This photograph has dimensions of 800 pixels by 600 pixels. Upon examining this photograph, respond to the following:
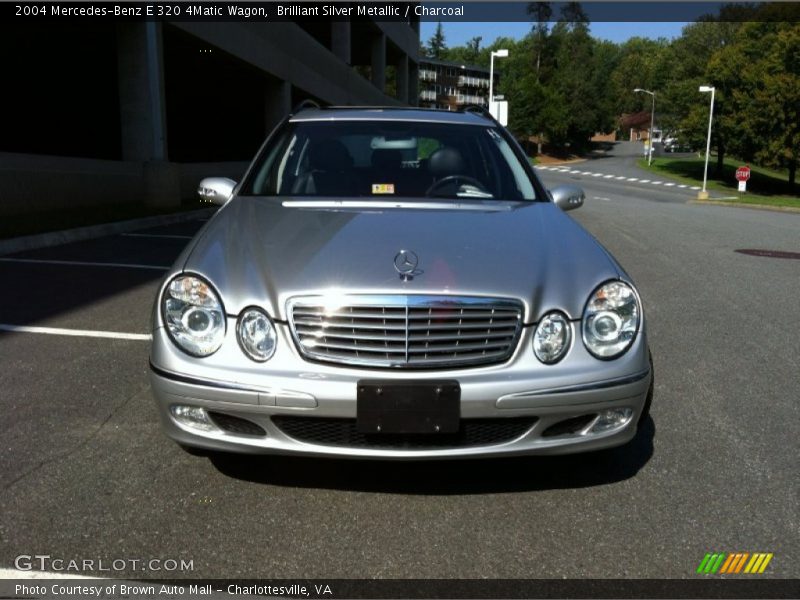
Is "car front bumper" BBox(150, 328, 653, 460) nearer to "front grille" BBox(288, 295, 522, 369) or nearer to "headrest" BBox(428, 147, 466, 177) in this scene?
"front grille" BBox(288, 295, 522, 369)

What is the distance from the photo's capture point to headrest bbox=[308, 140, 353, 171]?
4.18 meters

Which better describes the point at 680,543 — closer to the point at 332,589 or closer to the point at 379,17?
the point at 332,589

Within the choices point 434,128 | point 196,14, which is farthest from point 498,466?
point 196,14

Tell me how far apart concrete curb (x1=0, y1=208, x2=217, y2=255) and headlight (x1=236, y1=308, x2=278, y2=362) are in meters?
7.16

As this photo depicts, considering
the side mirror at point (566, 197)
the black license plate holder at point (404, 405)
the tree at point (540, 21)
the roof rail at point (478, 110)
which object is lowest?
the black license plate holder at point (404, 405)

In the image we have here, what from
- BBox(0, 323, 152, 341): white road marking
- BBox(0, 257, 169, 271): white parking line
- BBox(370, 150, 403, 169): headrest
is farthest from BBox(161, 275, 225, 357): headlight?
BBox(0, 257, 169, 271): white parking line

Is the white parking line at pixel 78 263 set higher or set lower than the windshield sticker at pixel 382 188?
lower

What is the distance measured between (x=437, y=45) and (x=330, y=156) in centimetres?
14069

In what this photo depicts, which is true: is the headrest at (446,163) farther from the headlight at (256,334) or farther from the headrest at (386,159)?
the headlight at (256,334)

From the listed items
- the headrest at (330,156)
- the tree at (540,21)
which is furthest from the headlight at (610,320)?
the tree at (540,21)

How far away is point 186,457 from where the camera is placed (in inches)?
129

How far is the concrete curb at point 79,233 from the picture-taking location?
8.91 m

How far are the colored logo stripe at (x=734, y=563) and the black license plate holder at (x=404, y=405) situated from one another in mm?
996

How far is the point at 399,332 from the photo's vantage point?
270 cm
